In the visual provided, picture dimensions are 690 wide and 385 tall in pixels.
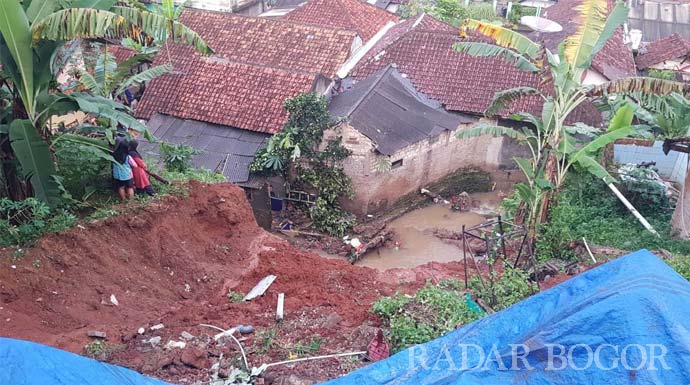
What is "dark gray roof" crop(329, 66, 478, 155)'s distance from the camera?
545 inches

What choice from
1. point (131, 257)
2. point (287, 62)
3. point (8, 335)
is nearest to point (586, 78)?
point (287, 62)

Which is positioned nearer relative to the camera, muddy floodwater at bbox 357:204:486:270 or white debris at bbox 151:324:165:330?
white debris at bbox 151:324:165:330

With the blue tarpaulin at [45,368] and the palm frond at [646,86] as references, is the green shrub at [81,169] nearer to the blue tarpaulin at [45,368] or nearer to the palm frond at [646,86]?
the blue tarpaulin at [45,368]

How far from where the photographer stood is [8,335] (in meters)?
6.73

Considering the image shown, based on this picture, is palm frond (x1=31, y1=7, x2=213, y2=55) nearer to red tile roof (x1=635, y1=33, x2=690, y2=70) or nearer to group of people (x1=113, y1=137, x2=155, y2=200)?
group of people (x1=113, y1=137, x2=155, y2=200)

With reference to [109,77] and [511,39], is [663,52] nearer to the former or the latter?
[511,39]

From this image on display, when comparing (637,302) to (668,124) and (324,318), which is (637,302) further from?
(668,124)

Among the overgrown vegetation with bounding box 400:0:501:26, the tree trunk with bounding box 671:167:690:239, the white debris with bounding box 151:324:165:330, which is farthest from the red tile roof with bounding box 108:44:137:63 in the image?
the tree trunk with bounding box 671:167:690:239

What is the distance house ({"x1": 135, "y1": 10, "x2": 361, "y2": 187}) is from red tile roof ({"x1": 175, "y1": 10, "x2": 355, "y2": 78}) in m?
0.03

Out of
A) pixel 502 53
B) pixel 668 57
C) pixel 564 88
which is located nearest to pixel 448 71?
pixel 502 53

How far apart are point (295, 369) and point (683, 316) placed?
140 inches

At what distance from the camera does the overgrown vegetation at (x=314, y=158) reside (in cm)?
1357

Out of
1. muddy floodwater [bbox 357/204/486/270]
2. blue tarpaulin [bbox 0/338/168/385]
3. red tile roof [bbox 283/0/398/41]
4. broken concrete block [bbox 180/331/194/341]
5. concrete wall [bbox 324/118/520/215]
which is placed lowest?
muddy floodwater [bbox 357/204/486/270]

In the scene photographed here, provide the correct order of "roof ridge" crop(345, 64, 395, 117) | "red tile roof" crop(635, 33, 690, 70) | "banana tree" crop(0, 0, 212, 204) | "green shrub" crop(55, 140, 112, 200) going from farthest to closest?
"red tile roof" crop(635, 33, 690, 70), "roof ridge" crop(345, 64, 395, 117), "green shrub" crop(55, 140, 112, 200), "banana tree" crop(0, 0, 212, 204)
